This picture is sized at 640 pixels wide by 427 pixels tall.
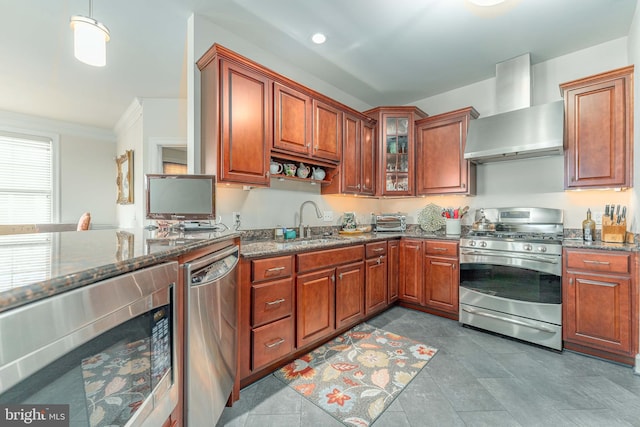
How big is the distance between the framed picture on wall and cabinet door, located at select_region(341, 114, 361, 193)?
347cm

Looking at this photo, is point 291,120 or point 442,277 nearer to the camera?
point 291,120

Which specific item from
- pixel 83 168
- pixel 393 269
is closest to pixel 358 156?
pixel 393 269

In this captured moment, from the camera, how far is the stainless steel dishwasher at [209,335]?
1089 millimetres

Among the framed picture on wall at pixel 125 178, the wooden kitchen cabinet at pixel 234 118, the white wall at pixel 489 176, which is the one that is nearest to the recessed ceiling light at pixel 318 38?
the white wall at pixel 489 176

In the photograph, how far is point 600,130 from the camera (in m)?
2.36

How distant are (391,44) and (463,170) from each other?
1577 mm

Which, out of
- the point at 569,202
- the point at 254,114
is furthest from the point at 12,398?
the point at 569,202

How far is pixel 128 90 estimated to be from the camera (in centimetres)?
374

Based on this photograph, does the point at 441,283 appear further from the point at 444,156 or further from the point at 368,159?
the point at 368,159

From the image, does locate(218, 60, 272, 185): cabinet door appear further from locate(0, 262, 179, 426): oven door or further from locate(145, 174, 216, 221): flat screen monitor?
locate(0, 262, 179, 426): oven door

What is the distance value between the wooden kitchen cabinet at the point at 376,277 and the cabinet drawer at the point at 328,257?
18 centimetres

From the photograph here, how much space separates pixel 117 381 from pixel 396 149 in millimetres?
3475

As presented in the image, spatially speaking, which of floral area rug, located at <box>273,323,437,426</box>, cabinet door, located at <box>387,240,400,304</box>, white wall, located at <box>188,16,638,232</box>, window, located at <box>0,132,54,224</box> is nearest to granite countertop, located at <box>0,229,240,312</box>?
floral area rug, located at <box>273,323,437,426</box>

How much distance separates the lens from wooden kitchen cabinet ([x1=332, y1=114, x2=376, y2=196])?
312 centimetres
